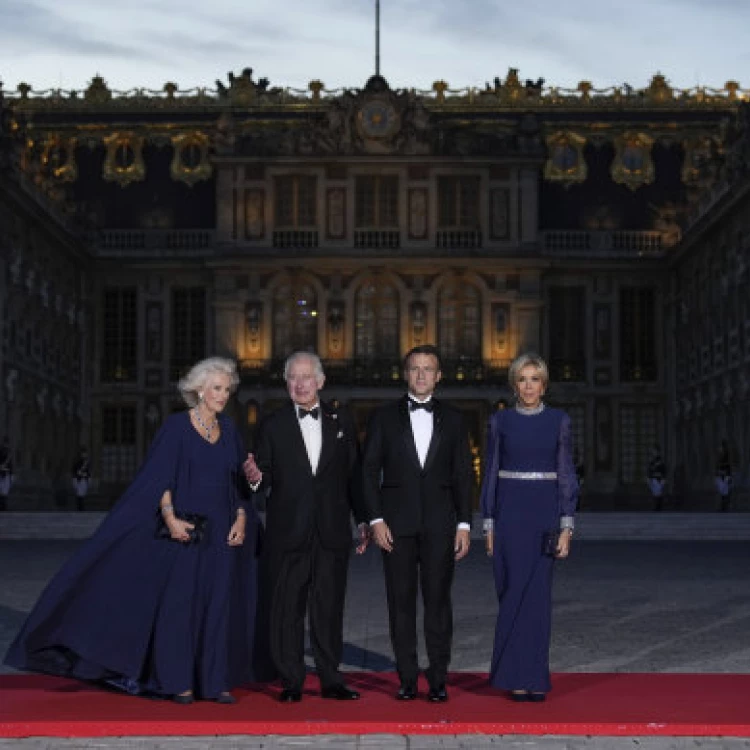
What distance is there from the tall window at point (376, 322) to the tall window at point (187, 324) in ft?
15.6

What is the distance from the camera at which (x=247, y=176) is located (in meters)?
49.9

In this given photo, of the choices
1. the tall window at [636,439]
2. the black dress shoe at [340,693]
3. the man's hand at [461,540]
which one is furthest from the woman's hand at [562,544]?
the tall window at [636,439]

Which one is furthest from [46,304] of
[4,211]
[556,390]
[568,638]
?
[568,638]

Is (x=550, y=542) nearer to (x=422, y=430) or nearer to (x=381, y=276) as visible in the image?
(x=422, y=430)

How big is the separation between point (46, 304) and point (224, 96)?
10.6 metres

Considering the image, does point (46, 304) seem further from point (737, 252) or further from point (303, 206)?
point (737, 252)

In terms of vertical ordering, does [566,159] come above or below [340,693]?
above

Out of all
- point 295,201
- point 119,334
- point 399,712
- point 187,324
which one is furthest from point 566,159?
point 399,712

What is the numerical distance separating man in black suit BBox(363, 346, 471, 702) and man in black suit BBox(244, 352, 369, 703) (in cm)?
18

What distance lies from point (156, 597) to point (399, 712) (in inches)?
61.1

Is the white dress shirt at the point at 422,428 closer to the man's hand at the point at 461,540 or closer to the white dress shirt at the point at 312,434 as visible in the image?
the man's hand at the point at 461,540

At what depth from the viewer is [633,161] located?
171 feet

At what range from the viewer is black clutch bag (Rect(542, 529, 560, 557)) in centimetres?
988

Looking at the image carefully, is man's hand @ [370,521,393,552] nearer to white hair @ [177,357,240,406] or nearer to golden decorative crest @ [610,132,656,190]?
white hair @ [177,357,240,406]
